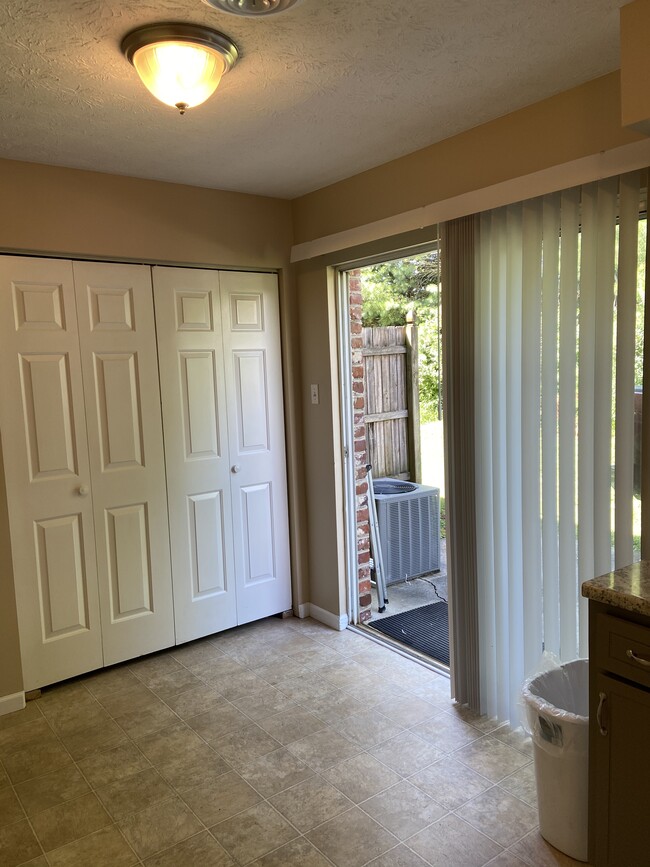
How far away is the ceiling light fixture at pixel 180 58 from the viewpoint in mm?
1775

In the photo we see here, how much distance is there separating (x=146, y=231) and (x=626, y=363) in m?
2.29

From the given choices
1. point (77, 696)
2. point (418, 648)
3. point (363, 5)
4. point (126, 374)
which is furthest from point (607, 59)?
point (77, 696)

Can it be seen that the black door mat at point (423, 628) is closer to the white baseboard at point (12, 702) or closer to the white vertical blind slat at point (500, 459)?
the white vertical blind slat at point (500, 459)

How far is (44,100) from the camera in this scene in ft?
7.20

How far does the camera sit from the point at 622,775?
1.72 metres

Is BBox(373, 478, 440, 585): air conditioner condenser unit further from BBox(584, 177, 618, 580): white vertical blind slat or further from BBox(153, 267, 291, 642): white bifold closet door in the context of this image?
BBox(584, 177, 618, 580): white vertical blind slat

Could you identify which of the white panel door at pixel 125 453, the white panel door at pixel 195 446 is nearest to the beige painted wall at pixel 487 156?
the white panel door at pixel 195 446

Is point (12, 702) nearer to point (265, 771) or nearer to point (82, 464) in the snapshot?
point (82, 464)

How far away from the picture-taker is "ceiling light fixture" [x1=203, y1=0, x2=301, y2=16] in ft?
5.34

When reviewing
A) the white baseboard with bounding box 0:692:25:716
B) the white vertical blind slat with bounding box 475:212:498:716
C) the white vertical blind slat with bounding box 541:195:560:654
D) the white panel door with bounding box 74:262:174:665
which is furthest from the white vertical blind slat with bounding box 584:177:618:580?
the white baseboard with bounding box 0:692:25:716

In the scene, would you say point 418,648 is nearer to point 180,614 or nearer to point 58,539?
point 180,614

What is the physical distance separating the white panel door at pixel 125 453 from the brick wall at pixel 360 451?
108cm

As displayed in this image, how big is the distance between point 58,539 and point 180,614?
789 mm

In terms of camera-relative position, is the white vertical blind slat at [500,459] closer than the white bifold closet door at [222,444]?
Yes
